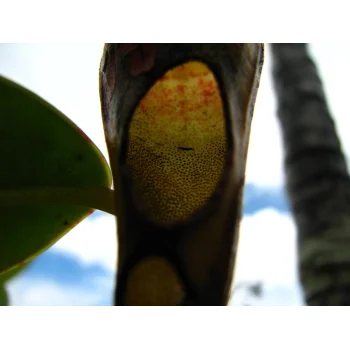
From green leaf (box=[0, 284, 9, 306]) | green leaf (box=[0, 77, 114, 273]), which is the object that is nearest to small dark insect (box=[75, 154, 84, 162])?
green leaf (box=[0, 77, 114, 273])

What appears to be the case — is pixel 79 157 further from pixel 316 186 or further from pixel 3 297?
pixel 316 186

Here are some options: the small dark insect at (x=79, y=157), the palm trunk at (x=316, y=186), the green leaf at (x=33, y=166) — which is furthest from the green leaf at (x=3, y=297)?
the palm trunk at (x=316, y=186)

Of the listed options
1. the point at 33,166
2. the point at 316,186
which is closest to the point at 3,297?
the point at 33,166

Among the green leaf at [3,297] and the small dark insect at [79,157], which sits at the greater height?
A: the small dark insect at [79,157]

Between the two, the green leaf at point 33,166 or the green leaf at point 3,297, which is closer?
the green leaf at point 33,166

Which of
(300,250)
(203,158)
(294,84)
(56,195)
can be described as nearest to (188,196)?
(203,158)

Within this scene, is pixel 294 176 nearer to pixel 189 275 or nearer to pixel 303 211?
pixel 303 211

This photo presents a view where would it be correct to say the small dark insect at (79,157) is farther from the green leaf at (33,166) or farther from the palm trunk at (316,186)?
the palm trunk at (316,186)
